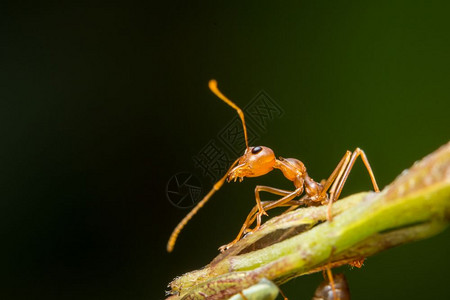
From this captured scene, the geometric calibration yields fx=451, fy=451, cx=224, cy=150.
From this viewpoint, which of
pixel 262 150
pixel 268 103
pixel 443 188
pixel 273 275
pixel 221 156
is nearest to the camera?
pixel 443 188

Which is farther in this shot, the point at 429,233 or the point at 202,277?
the point at 202,277

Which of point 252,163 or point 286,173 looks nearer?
point 252,163

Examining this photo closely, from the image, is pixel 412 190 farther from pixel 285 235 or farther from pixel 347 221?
pixel 285 235

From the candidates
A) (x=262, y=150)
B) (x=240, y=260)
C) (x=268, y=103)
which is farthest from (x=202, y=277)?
(x=268, y=103)

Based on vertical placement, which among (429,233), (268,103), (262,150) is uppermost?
(268,103)

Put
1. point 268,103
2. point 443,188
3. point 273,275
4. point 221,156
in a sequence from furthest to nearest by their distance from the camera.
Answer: point 268,103
point 221,156
point 273,275
point 443,188

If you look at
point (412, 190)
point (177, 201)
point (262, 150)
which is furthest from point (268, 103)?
point (412, 190)

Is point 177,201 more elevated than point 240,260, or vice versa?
point 177,201

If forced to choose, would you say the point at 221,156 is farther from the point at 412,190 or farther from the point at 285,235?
the point at 412,190

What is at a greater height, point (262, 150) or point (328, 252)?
point (262, 150)
